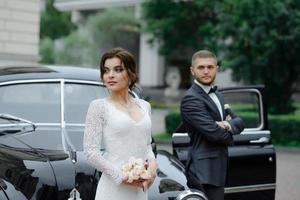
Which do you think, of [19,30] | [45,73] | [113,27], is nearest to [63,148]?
[45,73]

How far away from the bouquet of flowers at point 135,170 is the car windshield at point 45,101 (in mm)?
1887

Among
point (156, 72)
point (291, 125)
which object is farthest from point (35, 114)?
point (156, 72)

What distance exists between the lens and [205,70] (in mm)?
4586

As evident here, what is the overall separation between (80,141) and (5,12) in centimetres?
1425

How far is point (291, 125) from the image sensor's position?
54.2 ft

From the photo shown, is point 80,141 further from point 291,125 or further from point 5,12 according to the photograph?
point 5,12

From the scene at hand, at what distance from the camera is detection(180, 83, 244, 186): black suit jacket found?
4488 millimetres

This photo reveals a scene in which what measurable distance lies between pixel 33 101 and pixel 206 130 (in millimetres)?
1736

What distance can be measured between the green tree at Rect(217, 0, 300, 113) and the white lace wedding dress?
48.0 ft

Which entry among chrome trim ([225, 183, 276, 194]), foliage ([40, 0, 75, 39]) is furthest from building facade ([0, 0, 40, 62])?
foliage ([40, 0, 75, 39])

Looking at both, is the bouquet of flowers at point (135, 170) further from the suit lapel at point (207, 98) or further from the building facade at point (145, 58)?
the building facade at point (145, 58)

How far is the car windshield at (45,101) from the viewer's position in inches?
199

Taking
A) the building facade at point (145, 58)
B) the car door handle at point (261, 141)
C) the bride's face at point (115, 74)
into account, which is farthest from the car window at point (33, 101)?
the building facade at point (145, 58)

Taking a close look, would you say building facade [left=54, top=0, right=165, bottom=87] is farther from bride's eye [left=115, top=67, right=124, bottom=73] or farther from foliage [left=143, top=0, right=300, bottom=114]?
bride's eye [left=115, top=67, right=124, bottom=73]
